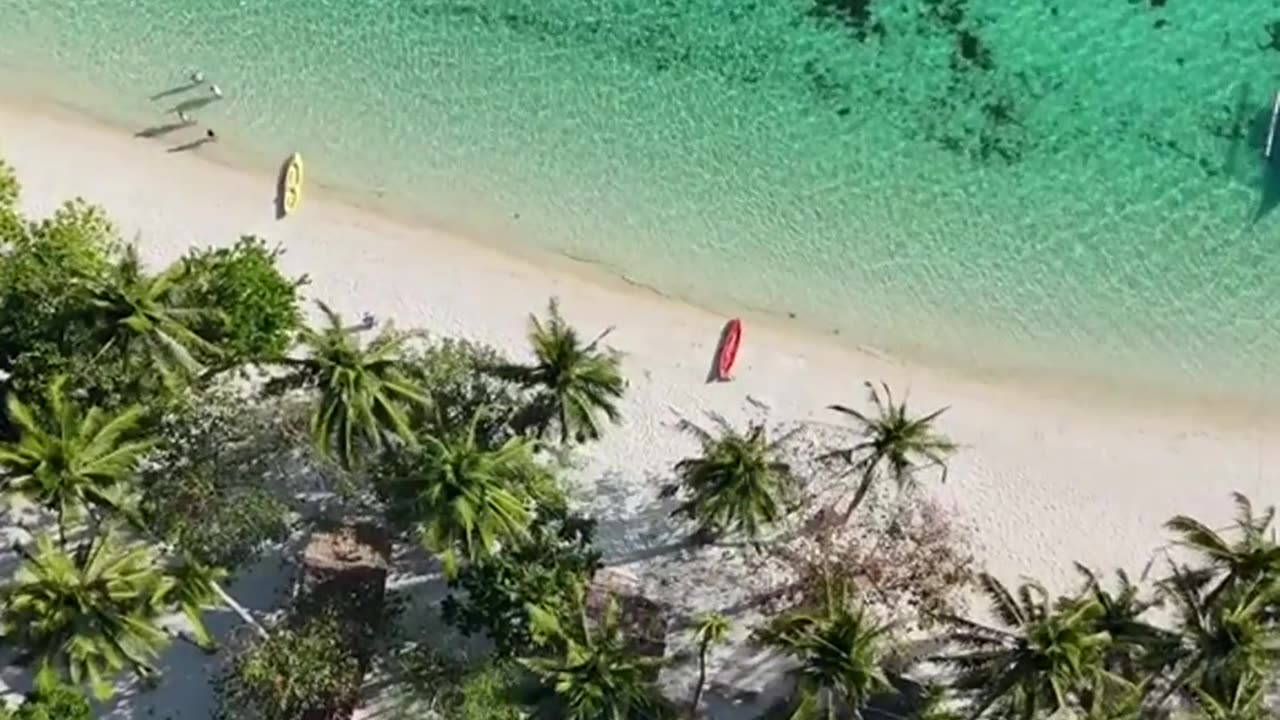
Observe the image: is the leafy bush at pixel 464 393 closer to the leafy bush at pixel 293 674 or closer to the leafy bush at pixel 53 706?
the leafy bush at pixel 293 674

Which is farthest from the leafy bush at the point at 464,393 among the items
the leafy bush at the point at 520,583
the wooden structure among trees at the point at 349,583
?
the wooden structure among trees at the point at 349,583

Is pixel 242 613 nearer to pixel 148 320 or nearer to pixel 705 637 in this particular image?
pixel 148 320

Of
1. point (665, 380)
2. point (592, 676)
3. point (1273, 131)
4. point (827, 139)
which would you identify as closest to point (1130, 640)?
point (592, 676)

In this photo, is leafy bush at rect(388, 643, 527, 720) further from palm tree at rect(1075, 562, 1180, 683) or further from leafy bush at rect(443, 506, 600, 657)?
palm tree at rect(1075, 562, 1180, 683)

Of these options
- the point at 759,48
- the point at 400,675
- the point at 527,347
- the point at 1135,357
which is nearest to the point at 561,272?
the point at 527,347

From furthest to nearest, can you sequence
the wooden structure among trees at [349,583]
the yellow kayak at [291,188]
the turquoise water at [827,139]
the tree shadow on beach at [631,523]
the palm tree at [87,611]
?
the turquoise water at [827,139] → the yellow kayak at [291,188] → the tree shadow on beach at [631,523] → the wooden structure among trees at [349,583] → the palm tree at [87,611]

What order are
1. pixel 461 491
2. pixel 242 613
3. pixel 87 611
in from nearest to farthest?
1. pixel 87 611
2. pixel 461 491
3. pixel 242 613

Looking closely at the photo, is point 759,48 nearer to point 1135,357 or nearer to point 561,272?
point 561,272
